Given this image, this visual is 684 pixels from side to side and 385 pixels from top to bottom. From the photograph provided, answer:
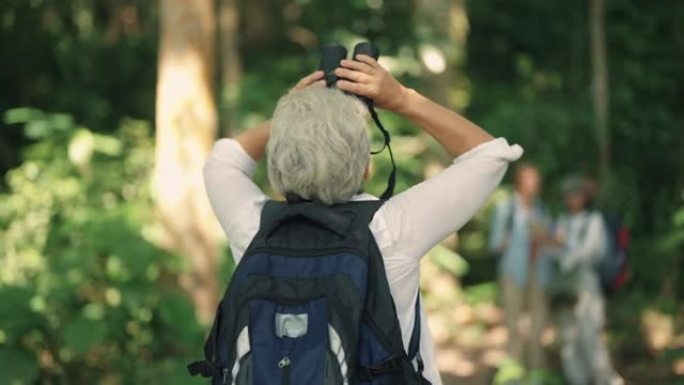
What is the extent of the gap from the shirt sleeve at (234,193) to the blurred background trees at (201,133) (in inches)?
121

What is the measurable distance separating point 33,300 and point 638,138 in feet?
37.6

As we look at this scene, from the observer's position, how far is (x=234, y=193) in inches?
121

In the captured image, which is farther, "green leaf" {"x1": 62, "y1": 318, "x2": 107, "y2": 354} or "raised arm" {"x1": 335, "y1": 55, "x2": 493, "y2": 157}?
"green leaf" {"x1": 62, "y1": 318, "x2": 107, "y2": 354}

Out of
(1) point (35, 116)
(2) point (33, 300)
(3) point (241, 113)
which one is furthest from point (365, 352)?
(3) point (241, 113)

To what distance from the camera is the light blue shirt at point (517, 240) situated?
30.0ft

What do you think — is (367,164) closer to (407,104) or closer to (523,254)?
(407,104)

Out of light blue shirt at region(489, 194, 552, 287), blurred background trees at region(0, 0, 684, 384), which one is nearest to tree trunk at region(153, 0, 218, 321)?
blurred background trees at region(0, 0, 684, 384)

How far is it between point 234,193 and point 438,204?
1.89 feet

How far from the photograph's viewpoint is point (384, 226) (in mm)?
2785

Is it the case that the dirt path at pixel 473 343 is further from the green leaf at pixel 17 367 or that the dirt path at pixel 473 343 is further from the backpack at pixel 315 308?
the backpack at pixel 315 308

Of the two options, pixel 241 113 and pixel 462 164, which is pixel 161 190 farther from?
pixel 462 164

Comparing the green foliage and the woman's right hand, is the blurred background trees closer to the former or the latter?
the green foliage

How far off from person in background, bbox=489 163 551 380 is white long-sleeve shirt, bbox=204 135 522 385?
6164 millimetres

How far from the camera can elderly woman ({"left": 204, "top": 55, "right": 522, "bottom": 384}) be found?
2730 mm
